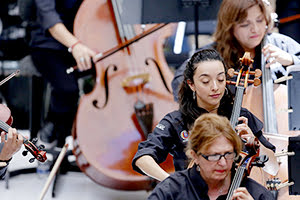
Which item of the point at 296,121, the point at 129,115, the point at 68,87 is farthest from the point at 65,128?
the point at 296,121

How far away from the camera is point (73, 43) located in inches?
114

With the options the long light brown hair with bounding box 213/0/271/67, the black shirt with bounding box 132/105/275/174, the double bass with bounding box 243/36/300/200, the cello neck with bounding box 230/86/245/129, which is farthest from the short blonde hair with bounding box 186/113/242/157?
the long light brown hair with bounding box 213/0/271/67

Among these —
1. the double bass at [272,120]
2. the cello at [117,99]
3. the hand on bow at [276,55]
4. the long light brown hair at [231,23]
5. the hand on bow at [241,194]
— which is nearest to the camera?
the hand on bow at [241,194]

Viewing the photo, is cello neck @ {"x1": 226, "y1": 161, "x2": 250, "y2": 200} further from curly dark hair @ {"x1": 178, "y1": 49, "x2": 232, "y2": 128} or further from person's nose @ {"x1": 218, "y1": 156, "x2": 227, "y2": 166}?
curly dark hair @ {"x1": 178, "y1": 49, "x2": 232, "y2": 128}

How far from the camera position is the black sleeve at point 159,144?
1.94m

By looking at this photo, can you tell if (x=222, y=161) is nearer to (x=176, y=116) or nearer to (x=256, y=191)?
(x=256, y=191)

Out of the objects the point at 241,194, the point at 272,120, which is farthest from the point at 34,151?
the point at 272,120

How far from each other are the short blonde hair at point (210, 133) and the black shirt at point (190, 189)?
0.09 m

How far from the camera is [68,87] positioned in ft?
10.1

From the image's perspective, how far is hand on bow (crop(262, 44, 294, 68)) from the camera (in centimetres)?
221

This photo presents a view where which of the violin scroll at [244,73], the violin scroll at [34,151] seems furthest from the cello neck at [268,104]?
the violin scroll at [34,151]

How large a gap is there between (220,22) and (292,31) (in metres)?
0.59

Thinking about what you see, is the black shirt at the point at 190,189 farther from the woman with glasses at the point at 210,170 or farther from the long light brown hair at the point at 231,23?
the long light brown hair at the point at 231,23

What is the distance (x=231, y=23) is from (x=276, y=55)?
10.0 inches
